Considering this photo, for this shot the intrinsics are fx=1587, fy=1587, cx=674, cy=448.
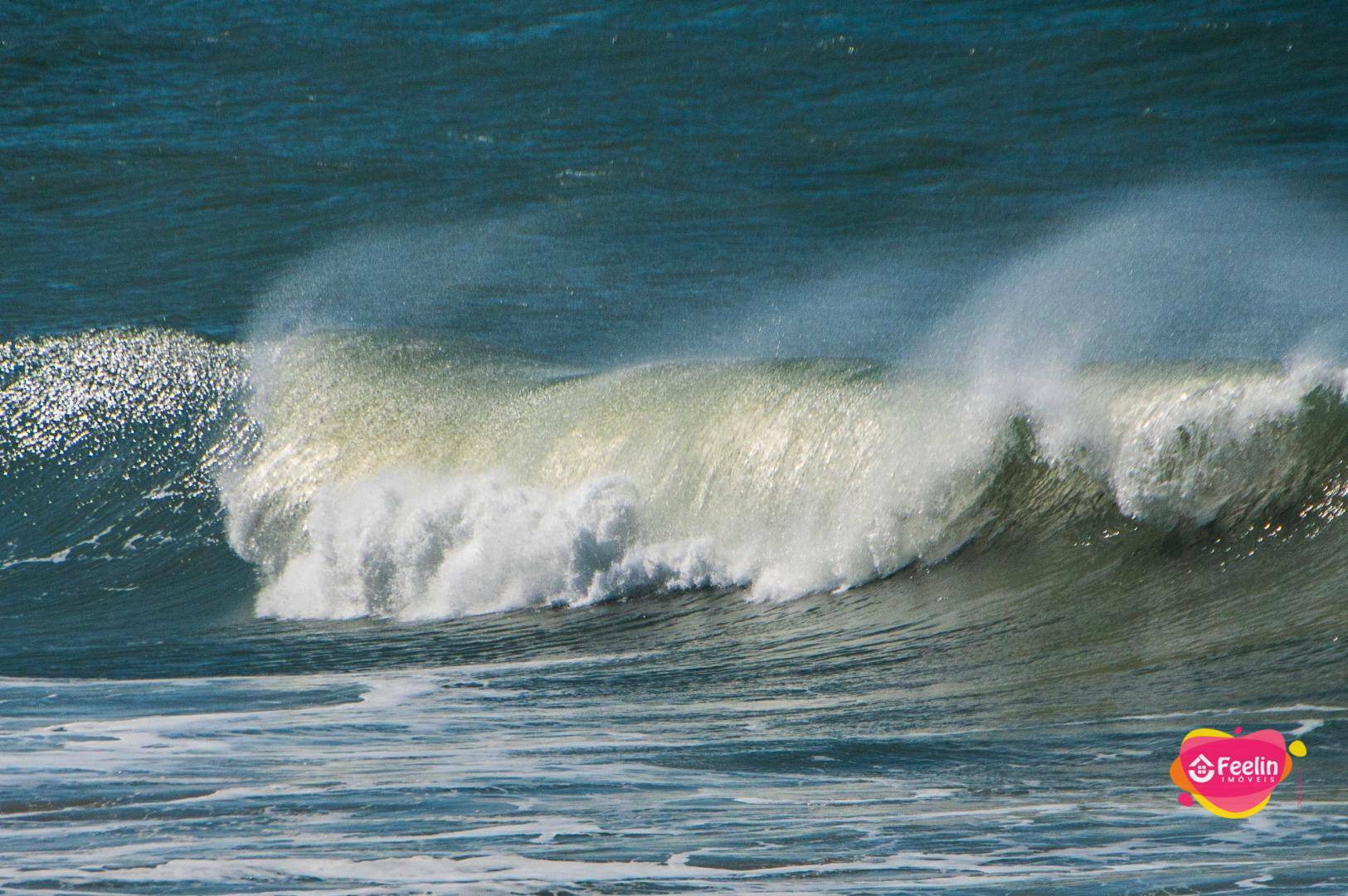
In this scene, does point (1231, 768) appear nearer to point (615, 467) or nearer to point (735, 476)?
point (735, 476)

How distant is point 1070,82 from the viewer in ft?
98.2

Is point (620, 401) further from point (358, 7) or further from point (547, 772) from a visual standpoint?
point (358, 7)

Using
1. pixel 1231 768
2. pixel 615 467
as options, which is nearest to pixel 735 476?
pixel 615 467

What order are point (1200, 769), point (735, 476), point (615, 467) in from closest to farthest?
point (1200, 769) → point (735, 476) → point (615, 467)

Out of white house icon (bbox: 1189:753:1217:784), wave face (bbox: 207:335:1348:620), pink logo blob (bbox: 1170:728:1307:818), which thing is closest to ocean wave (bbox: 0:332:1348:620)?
wave face (bbox: 207:335:1348:620)

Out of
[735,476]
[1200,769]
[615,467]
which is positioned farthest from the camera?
[615,467]

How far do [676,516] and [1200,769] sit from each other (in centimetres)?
516

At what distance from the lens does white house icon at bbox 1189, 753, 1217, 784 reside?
5000 millimetres

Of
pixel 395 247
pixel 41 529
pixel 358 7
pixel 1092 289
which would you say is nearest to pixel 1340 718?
pixel 1092 289

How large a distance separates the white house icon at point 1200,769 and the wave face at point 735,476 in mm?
2654

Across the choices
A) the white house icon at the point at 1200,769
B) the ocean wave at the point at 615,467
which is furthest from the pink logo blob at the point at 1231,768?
the ocean wave at the point at 615,467

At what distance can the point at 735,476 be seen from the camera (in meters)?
9.89

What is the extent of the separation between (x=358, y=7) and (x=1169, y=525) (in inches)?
1280

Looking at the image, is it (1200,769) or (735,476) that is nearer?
(1200,769)
